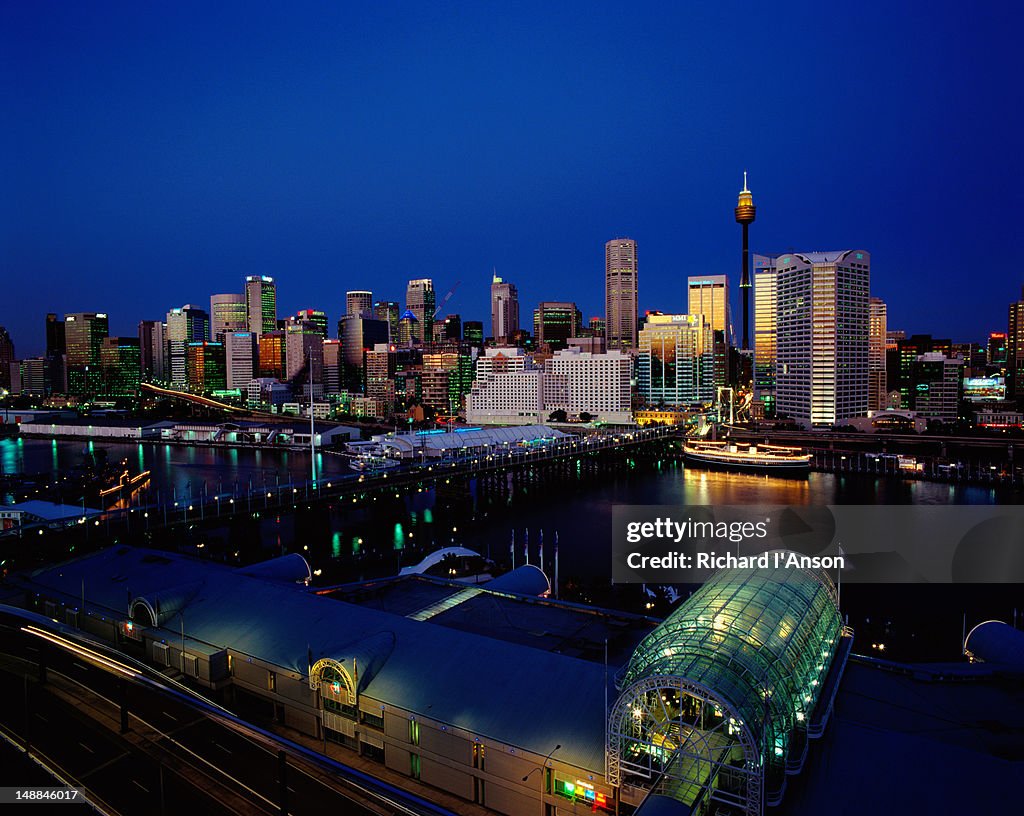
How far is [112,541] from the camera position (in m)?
21.6

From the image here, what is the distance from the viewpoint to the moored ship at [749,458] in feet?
157

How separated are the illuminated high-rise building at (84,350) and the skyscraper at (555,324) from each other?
90372 mm

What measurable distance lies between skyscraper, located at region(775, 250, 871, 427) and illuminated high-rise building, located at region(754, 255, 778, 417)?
19500 millimetres

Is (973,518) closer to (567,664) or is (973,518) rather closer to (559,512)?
(559,512)

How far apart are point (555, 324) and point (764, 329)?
45924 millimetres

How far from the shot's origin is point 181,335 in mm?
160250

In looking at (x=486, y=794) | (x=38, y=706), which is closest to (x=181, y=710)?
(x=38, y=706)

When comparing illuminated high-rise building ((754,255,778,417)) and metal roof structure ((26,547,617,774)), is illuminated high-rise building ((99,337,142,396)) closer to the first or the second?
illuminated high-rise building ((754,255,778,417))

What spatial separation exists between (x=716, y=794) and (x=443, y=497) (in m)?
30.5

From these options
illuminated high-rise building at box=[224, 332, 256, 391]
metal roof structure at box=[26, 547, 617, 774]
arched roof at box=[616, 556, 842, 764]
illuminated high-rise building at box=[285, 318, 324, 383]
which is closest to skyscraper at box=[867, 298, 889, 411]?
arched roof at box=[616, 556, 842, 764]
